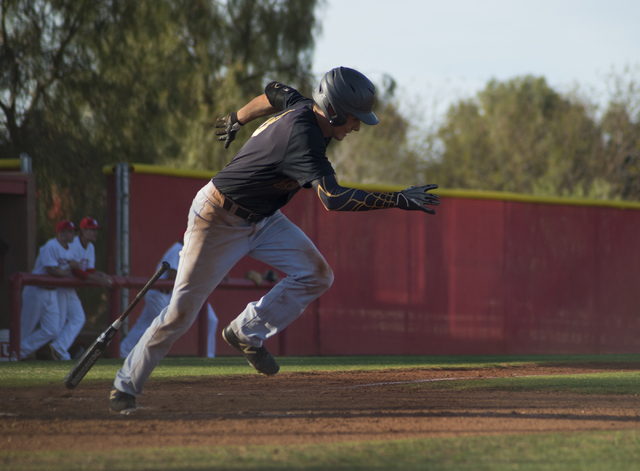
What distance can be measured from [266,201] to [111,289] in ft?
18.1

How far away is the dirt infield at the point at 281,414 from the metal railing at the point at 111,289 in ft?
10.7

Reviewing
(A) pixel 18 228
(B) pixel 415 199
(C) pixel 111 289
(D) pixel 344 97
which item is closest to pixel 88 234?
(A) pixel 18 228

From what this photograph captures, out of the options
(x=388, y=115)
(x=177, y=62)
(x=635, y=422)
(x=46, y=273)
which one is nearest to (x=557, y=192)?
(x=388, y=115)

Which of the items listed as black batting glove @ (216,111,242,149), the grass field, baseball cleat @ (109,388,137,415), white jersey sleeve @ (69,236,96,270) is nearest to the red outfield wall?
white jersey sleeve @ (69,236,96,270)

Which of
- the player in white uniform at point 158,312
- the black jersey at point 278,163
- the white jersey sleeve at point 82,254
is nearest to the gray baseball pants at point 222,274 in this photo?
the black jersey at point 278,163

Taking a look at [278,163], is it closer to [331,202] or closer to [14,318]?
[331,202]

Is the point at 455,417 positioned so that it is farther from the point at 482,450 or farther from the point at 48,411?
the point at 48,411

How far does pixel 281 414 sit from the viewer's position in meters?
4.22

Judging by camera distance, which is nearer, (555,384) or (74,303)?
(555,384)

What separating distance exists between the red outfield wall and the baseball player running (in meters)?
6.46

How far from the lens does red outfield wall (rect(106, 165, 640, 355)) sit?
1108 centimetres

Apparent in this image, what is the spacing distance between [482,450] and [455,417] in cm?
95

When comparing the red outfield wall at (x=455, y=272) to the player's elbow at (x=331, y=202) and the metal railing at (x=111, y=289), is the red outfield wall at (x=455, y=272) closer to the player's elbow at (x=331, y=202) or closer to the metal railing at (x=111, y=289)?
the metal railing at (x=111, y=289)

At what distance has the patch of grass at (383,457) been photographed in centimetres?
282
